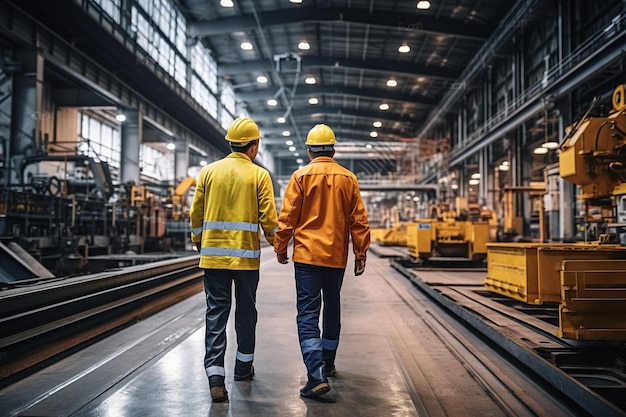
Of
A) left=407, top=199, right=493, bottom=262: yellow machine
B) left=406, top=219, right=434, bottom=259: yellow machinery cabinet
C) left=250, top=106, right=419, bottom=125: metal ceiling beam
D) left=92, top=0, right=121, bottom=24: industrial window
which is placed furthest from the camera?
left=250, top=106, right=419, bottom=125: metal ceiling beam

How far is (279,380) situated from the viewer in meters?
3.38

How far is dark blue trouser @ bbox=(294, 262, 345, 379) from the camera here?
3053mm

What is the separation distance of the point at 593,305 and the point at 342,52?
21.5 metres

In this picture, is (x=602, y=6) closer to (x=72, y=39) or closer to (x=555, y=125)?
(x=555, y=125)

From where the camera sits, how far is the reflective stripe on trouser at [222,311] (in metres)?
3.06

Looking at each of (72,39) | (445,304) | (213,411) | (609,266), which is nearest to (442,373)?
(609,266)

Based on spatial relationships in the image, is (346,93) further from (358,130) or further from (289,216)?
(289,216)

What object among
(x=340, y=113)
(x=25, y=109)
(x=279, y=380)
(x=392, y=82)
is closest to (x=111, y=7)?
(x=25, y=109)

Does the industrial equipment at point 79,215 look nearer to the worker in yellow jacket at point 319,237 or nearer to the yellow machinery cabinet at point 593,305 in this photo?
the worker in yellow jacket at point 319,237

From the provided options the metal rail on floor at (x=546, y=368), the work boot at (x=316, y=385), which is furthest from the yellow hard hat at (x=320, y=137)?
the metal rail on floor at (x=546, y=368)

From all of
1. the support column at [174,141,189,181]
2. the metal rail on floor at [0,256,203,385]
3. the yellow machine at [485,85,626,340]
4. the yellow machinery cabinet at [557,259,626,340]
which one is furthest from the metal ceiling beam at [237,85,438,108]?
the yellow machinery cabinet at [557,259,626,340]

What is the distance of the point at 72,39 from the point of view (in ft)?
48.5

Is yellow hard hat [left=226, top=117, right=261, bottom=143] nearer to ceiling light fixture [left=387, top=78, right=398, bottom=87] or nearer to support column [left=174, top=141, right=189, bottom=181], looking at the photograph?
support column [left=174, top=141, right=189, bottom=181]

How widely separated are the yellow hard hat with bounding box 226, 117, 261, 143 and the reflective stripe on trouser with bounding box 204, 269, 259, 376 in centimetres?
88
